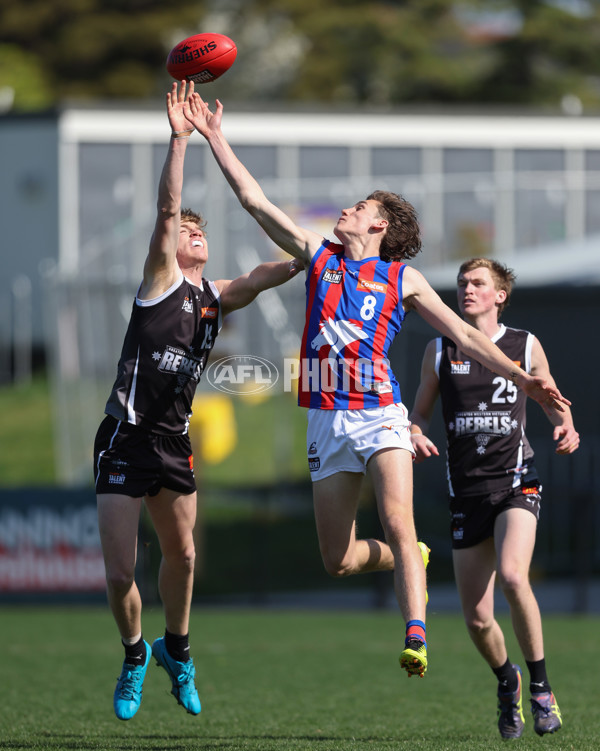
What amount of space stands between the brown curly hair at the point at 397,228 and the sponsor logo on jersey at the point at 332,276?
0.31 m

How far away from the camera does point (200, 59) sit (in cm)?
641

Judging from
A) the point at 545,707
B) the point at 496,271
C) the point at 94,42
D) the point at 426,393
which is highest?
the point at 94,42

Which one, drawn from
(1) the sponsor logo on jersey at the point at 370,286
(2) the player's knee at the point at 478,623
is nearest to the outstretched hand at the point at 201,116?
(1) the sponsor logo on jersey at the point at 370,286

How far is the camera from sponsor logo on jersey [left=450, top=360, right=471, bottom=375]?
6.86 metres

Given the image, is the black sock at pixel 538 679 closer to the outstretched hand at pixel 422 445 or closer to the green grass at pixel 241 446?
the outstretched hand at pixel 422 445

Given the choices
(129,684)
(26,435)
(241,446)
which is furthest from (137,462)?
(26,435)

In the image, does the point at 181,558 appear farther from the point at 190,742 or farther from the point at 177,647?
the point at 190,742

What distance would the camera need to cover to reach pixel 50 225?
26391 millimetres

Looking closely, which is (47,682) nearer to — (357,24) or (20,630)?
(20,630)

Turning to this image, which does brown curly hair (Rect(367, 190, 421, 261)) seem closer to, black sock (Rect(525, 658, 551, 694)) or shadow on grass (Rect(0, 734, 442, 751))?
black sock (Rect(525, 658, 551, 694))

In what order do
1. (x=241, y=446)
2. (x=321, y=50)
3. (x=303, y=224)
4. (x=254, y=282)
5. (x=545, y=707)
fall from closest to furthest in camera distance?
(x=254, y=282) → (x=545, y=707) → (x=241, y=446) → (x=303, y=224) → (x=321, y=50)

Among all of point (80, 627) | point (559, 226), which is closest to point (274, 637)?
point (80, 627)

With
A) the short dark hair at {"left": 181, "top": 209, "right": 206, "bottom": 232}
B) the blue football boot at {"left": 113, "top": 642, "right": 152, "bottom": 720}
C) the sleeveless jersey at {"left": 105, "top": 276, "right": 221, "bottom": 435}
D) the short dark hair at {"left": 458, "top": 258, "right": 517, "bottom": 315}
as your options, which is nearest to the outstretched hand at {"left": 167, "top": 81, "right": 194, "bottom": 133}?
the short dark hair at {"left": 181, "top": 209, "right": 206, "bottom": 232}

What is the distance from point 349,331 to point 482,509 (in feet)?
4.40
